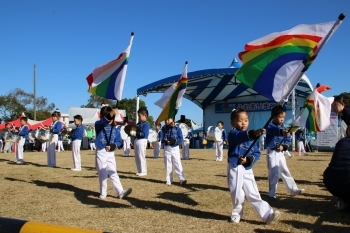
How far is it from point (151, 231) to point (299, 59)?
10.8ft

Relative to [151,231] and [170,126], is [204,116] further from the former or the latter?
[151,231]

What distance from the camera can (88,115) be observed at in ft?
114

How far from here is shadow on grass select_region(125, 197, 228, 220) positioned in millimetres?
5922

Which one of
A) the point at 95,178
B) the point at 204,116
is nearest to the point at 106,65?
the point at 95,178

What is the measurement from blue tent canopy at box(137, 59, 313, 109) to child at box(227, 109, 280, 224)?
74.1 ft

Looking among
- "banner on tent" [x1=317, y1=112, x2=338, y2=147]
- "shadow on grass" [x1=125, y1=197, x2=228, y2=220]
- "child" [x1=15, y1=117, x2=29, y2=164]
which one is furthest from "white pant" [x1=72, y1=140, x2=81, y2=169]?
"banner on tent" [x1=317, y1=112, x2=338, y2=147]

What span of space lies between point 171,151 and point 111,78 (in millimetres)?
2607

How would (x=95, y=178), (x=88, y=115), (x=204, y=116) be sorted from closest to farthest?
(x=95, y=178) < (x=88, y=115) < (x=204, y=116)

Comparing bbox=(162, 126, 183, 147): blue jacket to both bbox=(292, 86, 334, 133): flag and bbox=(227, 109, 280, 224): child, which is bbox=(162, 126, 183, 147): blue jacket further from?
bbox=(227, 109, 280, 224): child

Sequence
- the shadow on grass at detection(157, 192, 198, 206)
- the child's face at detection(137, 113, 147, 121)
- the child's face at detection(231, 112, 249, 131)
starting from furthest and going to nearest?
the child's face at detection(137, 113, 147, 121)
the shadow on grass at detection(157, 192, 198, 206)
the child's face at detection(231, 112, 249, 131)

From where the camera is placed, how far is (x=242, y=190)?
5.34 m

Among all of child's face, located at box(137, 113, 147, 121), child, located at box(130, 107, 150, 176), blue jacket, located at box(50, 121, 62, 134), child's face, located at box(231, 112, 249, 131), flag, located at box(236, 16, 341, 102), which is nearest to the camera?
flag, located at box(236, 16, 341, 102)

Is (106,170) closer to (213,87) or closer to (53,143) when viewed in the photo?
(53,143)

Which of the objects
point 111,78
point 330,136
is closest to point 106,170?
point 111,78
